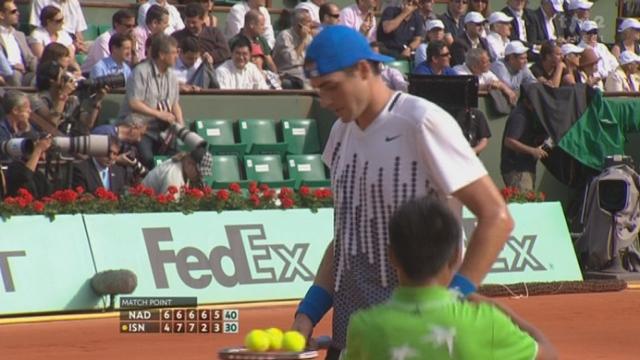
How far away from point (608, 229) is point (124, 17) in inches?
251

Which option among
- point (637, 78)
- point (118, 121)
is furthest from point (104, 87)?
point (637, 78)

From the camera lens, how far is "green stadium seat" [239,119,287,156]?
1817cm

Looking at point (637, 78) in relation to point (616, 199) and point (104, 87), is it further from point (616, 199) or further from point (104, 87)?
point (104, 87)

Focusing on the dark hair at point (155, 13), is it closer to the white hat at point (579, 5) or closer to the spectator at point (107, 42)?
the spectator at point (107, 42)

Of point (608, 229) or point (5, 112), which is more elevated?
point (5, 112)

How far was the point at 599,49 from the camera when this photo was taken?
2252cm

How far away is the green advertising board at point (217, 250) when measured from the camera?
14219 millimetres

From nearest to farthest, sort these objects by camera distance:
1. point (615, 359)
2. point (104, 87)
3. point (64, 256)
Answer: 1. point (615, 359)
2. point (64, 256)
3. point (104, 87)

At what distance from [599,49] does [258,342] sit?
19.0 metres

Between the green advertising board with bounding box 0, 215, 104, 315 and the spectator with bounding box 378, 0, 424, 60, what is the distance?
778 cm

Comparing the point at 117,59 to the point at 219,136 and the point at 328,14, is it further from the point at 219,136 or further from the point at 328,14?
the point at 328,14

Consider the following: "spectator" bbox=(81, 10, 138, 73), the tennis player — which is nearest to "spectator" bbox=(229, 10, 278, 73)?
"spectator" bbox=(81, 10, 138, 73)

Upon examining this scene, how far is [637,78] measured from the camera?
22094mm

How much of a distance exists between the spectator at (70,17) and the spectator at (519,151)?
5.57 m
